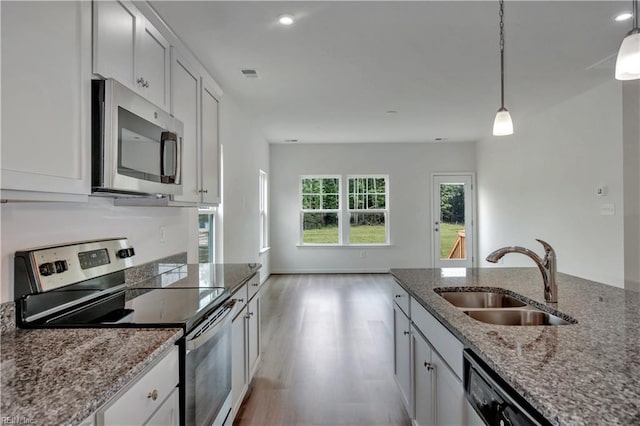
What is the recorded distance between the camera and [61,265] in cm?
154

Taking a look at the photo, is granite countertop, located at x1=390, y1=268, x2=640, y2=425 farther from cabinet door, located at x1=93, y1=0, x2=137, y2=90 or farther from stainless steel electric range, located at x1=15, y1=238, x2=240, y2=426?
cabinet door, located at x1=93, y1=0, x2=137, y2=90

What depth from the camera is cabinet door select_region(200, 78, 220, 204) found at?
2619mm

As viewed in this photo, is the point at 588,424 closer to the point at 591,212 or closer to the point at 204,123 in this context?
the point at 204,123

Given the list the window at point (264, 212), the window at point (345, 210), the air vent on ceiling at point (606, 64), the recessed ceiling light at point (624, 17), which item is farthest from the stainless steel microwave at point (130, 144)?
the window at point (345, 210)

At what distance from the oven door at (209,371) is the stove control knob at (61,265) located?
2.03 feet

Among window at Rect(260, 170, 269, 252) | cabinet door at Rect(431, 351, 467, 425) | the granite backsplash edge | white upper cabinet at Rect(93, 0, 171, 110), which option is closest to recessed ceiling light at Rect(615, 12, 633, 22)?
cabinet door at Rect(431, 351, 467, 425)

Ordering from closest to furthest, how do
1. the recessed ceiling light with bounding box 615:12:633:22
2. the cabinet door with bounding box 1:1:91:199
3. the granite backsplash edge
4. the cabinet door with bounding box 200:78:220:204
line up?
the cabinet door with bounding box 1:1:91:199
the granite backsplash edge
the recessed ceiling light with bounding box 615:12:633:22
the cabinet door with bounding box 200:78:220:204

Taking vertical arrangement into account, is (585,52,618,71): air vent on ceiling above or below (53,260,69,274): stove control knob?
above

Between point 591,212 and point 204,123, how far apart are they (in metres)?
4.24

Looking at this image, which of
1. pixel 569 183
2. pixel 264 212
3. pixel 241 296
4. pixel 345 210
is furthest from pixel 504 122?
pixel 345 210

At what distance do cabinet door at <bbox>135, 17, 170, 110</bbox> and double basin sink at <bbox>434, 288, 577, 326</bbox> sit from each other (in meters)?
1.82

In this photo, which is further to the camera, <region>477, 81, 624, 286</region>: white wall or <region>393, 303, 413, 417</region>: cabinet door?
<region>477, 81, 624, 286</region>: white wall

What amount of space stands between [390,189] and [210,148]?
5.28 m

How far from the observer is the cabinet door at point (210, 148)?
2.62 metres
